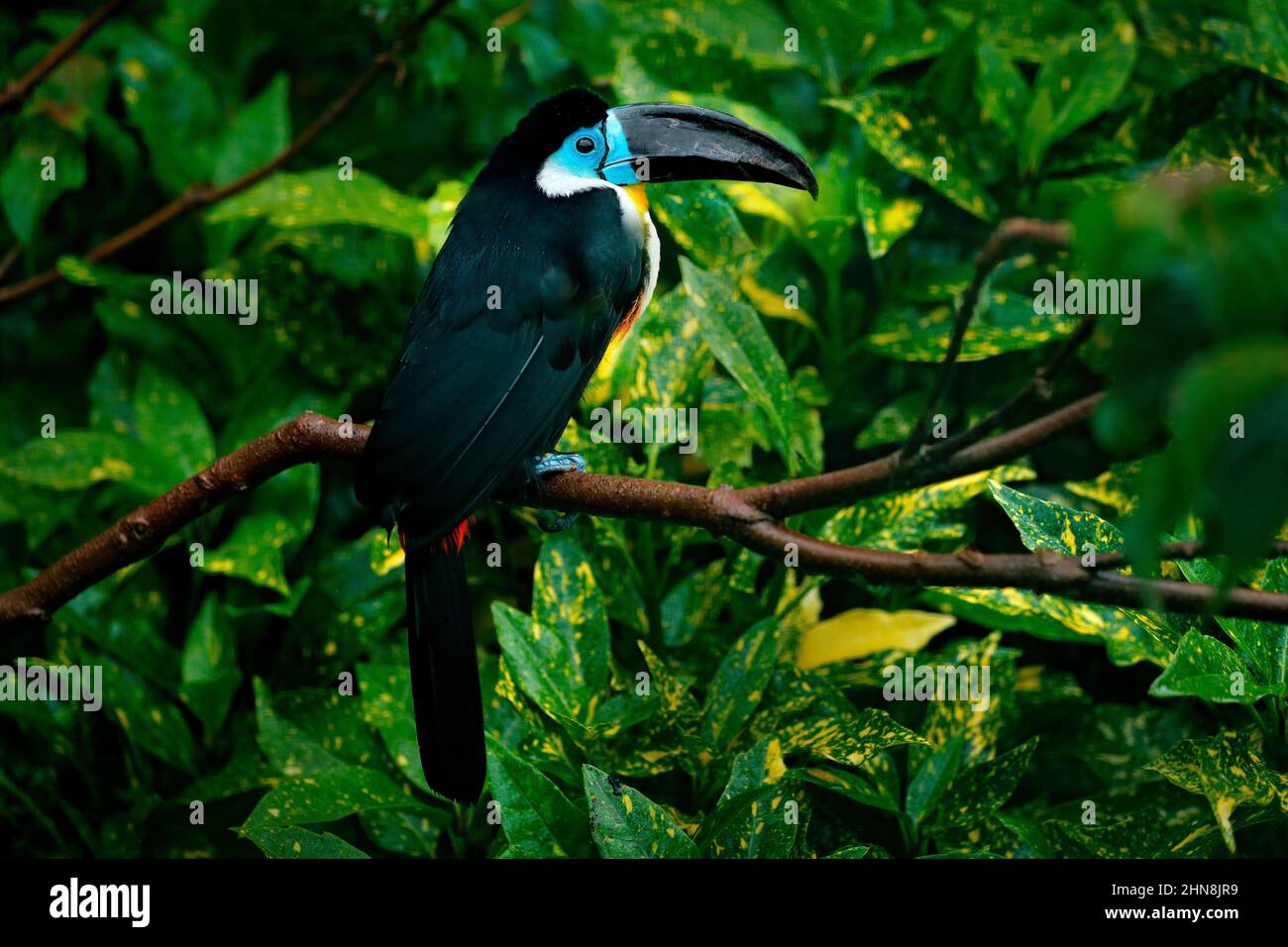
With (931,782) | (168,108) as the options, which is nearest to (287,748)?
(931,782)

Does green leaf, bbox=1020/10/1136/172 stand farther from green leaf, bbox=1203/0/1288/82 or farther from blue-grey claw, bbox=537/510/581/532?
blue-grey claw, bbox=537/510/581/532

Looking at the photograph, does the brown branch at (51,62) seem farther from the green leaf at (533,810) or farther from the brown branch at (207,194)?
the green leaf at (533,810)

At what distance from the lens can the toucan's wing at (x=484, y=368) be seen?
1.60 metres

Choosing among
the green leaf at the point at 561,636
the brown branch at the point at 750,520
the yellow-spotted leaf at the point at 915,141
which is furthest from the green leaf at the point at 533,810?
the yellow-spotted leaf at the point at 915,141

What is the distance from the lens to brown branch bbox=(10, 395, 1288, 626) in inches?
44.7

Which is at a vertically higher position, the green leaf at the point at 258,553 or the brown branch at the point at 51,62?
the brown branch at the point at 51,62

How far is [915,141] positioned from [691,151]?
495mm

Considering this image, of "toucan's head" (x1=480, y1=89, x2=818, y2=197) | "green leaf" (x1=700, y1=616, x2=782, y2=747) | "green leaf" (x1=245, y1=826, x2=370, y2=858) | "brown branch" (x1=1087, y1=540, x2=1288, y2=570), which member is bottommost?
"green leaf" (x1=245, y1=826, x2=370, y2=858)

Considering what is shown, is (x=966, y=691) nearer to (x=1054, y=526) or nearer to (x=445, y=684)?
(x=1054, y=526)

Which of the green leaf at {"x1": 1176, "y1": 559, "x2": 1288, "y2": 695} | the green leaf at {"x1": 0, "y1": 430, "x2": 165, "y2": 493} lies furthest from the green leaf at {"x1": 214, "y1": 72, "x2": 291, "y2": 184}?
the green leaf at {"x1": 1176, "y1": 559, "x2": 1288, "y2": 695}

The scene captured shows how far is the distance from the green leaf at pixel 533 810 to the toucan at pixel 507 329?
0.04 m

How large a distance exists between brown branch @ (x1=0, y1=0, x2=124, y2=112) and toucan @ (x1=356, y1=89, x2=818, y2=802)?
0.92 metres
